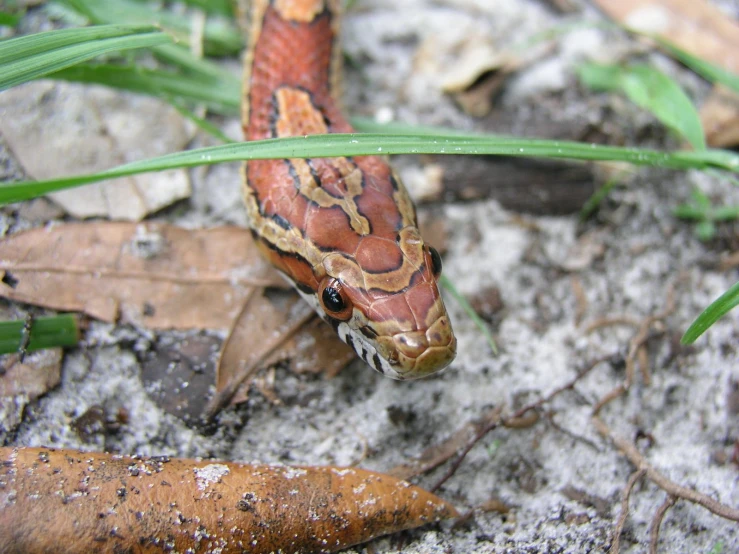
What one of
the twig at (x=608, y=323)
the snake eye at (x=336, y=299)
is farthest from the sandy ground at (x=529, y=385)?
the snake eye at (x=336, y=299)

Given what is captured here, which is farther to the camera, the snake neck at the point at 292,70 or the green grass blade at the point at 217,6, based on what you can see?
the green grass blade at the point at 217,6

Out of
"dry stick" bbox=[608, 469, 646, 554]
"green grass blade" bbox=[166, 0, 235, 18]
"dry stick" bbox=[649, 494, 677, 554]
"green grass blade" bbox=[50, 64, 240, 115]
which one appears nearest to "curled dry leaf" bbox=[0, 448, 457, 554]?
"dry stick" bbox=[608, 469, 646, 554]

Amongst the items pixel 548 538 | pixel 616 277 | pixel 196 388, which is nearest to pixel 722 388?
pixel 616 277

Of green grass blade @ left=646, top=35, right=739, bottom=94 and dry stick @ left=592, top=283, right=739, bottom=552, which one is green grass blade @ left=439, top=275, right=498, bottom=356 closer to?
dry stick @ left=592, top=283, right=739, bottom=552

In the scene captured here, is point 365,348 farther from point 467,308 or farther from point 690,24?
point 690,24

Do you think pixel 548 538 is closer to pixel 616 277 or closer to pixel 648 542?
pixel 648 542

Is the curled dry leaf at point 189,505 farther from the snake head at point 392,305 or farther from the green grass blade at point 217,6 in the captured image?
the green grass blade at point 217,6
